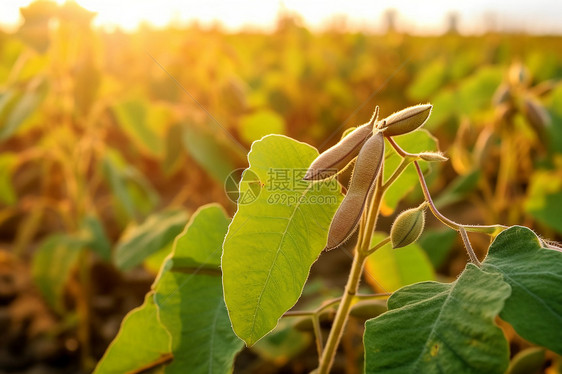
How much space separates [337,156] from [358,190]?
1.9 inches

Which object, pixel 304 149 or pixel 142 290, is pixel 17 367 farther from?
pixel 304 149

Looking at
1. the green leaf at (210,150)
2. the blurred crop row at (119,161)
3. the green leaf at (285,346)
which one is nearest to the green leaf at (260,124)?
the blurred crop row at (119,161)

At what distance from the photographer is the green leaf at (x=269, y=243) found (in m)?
0.71

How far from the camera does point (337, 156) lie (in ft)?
2.20

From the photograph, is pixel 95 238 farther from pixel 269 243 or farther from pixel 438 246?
pixel 269 243

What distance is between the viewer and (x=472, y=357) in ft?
1.95

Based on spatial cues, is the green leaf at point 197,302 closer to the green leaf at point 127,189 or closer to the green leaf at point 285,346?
the green leaf at point 285,346

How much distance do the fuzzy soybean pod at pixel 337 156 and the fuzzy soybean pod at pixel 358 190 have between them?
2 cm

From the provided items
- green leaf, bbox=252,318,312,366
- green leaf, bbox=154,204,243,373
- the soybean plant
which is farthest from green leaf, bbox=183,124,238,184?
the soybean plant

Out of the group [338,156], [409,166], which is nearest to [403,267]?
[409,166]

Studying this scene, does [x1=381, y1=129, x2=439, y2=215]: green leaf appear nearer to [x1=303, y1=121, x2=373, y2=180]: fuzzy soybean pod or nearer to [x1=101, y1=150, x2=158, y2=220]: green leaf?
[x1=303, y1=121, x2=373, y2=180]: fuzzy soybean pod

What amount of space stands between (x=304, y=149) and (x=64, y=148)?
5.32 feet

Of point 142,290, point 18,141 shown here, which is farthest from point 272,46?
point 142,290

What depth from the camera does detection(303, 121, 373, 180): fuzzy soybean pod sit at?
667mm
